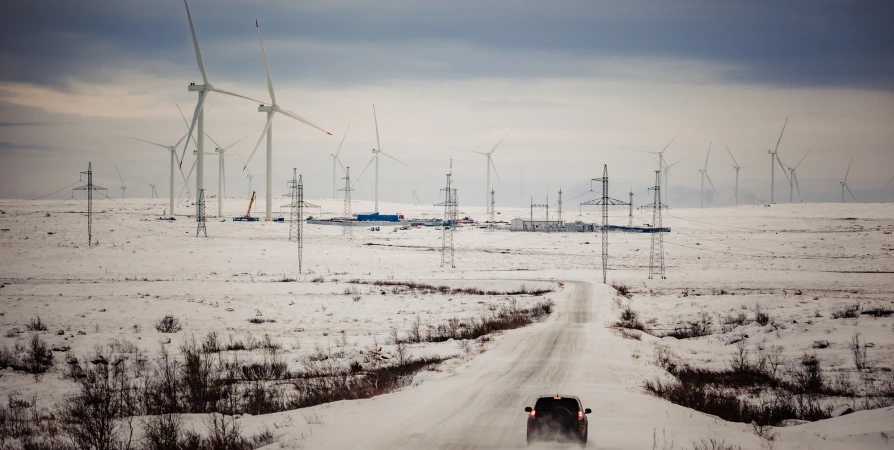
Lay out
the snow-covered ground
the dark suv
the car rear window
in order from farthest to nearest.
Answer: the snow-covered ground, the car rear window, the dark suv

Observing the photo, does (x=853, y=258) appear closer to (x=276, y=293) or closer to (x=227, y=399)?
(x=276, y=293)

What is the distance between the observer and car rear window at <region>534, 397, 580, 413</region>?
577 inches

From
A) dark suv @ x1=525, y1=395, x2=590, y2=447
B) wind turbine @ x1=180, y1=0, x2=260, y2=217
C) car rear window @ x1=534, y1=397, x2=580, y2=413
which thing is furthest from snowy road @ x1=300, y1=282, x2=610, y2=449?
wind turbine @ x1=180, y1=0, x2=260, y2=217

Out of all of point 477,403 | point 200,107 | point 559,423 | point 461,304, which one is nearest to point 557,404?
point 559,423

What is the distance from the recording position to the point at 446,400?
20.6 metres

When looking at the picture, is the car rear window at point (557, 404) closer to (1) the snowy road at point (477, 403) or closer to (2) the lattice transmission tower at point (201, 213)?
(1) the snowy road at point (477, 403)

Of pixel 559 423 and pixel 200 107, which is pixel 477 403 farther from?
pixel 200 107

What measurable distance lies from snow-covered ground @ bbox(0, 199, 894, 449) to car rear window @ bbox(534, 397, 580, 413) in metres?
1.49

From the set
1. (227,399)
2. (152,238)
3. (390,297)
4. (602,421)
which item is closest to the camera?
(602,421)

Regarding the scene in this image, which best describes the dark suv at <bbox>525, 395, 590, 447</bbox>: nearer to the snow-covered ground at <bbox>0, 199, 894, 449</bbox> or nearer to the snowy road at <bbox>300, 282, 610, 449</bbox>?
the snowy road at <bbox>300, 282, 610, 449</bbox>

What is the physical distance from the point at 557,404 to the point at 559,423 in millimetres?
397

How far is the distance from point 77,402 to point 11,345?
15.0 meters

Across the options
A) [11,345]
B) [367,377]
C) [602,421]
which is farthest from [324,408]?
[11,345]

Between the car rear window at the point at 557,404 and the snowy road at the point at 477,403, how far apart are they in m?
1.39
